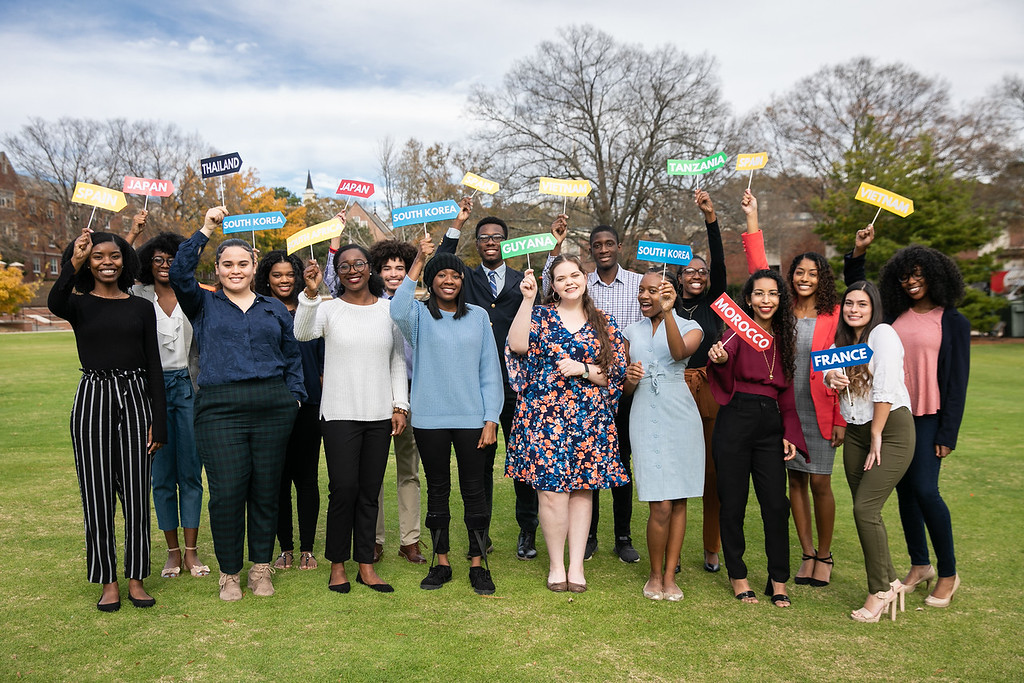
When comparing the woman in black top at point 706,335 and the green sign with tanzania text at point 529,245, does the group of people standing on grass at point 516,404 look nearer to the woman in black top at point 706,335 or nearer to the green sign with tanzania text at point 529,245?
the woman in black top at point 706,335

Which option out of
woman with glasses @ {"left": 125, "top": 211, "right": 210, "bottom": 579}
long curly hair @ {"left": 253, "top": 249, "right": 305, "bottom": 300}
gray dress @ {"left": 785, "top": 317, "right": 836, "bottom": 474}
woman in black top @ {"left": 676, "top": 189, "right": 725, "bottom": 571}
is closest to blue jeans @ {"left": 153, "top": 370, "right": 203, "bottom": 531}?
woman with glasses @ {"left": 125, "top": 211, "right": 210, "bottom": 579}

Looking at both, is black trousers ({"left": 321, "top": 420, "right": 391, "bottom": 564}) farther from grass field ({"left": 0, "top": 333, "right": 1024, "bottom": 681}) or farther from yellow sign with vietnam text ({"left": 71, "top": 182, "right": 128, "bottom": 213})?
yellow sign with vietnam text ({"left": 71, "top": 182, "right": 128, "bottom": 213})

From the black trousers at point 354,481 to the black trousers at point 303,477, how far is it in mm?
465

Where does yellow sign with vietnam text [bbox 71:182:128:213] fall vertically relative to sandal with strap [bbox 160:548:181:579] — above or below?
above

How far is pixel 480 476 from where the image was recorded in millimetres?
4910

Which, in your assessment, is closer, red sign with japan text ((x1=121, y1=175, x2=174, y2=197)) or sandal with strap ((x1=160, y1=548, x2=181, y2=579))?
sandal with strap ((x1=160, y1=548, x2=181, y2=579))

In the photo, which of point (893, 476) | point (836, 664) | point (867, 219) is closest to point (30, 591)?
point (836, 664)

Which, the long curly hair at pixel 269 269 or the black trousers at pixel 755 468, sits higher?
the long curly hair at pixel 269 269

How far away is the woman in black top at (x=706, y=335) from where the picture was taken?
518cm

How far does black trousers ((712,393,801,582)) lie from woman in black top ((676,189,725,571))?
0.47 m

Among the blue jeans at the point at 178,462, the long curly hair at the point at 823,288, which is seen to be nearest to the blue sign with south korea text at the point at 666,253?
the long curly hair at the point at 823,288

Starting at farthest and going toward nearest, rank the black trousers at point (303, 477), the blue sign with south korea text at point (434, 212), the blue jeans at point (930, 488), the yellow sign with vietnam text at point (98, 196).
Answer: the blue sign with south korea text at point (434, 212), the black trousers at point (303, 477), the yellow sign with vietnam text at point (98, 196), the blue jeans at point (930, 488)

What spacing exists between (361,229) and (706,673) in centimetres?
3589

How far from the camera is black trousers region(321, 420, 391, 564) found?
15.5ft
